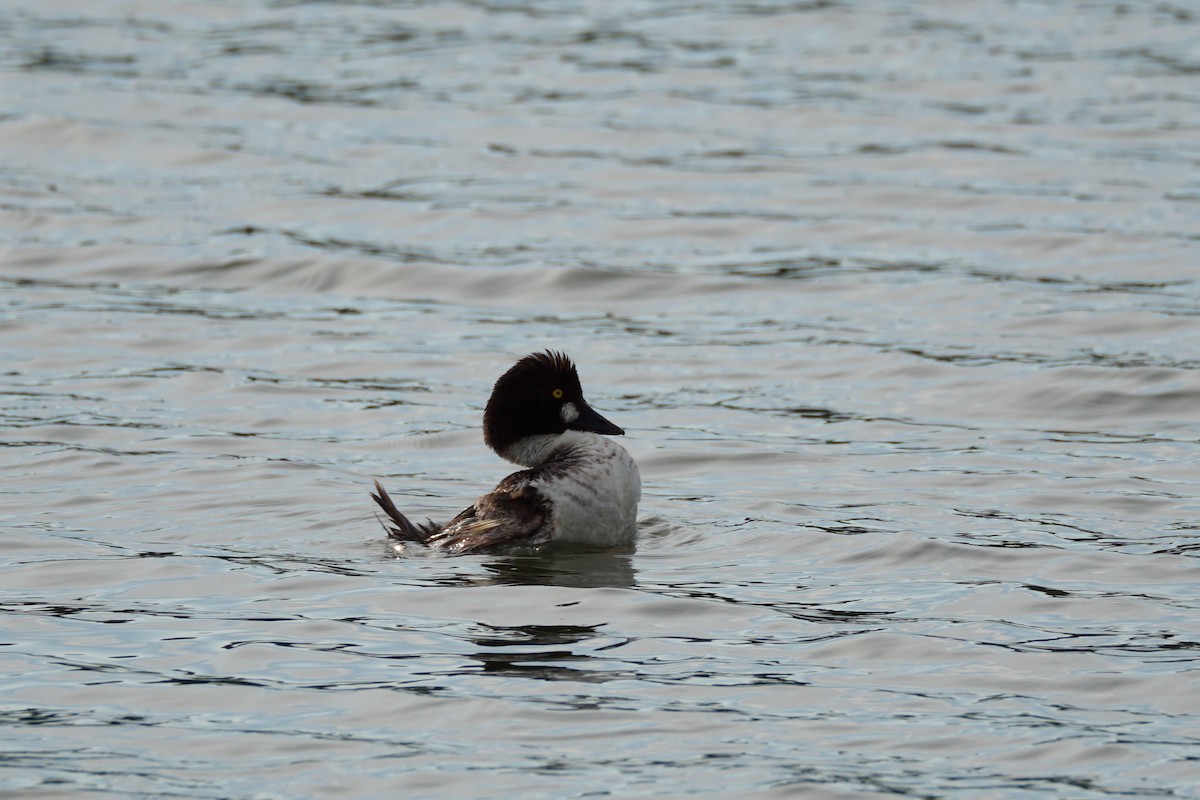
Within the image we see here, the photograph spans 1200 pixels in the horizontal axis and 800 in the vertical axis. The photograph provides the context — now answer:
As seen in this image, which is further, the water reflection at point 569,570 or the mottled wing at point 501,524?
the mottled wing at point 501,524

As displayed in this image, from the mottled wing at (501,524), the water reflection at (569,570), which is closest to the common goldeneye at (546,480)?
the mottled wing at (501,524)

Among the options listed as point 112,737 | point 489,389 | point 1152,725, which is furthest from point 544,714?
point 489,389

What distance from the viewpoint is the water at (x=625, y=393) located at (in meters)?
7.73

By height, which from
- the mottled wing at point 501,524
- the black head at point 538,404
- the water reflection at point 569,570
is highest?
the black head at point 538,404

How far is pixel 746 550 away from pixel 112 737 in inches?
161

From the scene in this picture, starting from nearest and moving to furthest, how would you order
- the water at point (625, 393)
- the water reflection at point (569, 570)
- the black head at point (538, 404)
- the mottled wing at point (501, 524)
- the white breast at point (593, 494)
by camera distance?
the water at point (625, 393)
the water reflection at point (569, 570)
the mottled wing at point (501, 524)
the white breast at point (593, 494)
the black head at point (538, 404)

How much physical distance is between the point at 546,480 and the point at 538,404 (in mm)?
575

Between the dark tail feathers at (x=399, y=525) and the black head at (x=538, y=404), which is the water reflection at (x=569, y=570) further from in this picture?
the black head at (x=538, y=404)

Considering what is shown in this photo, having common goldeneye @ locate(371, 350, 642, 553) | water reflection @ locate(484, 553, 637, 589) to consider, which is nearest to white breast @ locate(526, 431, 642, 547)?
common goldeneye @ locate(371, 350, 642, 553)

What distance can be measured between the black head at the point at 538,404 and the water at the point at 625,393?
0.87 meters

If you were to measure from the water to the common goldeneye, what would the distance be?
0.21 metres

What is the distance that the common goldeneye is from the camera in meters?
10.5

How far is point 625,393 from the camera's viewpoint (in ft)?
48.2

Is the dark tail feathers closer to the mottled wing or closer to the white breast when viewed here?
the mottled wing
